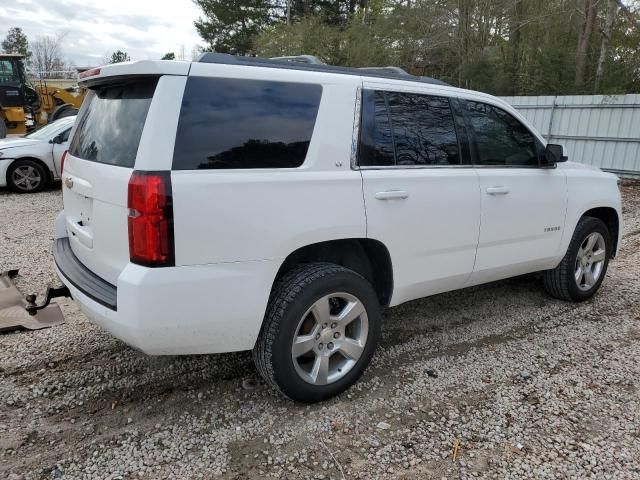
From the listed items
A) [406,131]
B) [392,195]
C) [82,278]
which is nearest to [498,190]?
[406,131]

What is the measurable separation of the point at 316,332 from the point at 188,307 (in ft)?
→ 2.63

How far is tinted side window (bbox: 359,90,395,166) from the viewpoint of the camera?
300 centimetres

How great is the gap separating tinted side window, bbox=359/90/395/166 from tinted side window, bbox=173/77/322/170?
0.36 metres

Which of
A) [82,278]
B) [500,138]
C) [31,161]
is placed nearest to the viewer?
[82,278]

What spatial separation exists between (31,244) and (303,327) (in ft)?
16.2

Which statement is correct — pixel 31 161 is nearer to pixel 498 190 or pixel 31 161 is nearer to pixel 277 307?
pixel 277 307

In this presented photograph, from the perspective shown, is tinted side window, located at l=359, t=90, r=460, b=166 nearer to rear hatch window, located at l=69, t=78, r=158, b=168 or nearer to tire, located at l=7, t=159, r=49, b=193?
rear hatch window, located at l=69, t=78, r=158, b=168

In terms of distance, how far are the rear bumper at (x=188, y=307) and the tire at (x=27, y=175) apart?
831 cm

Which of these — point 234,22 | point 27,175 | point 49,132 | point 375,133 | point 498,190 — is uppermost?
point 234,22

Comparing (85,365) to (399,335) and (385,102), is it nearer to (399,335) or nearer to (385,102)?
(399,335)

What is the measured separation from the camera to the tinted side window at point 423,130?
10.5 feet

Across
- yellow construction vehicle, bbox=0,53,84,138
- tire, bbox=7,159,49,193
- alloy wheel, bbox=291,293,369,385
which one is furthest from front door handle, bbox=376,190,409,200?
yellow construction vehicle, bbox=0,53,84,138

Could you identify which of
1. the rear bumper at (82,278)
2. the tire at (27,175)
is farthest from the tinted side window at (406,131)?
the tire at (27,175)

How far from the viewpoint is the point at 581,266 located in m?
4.67
